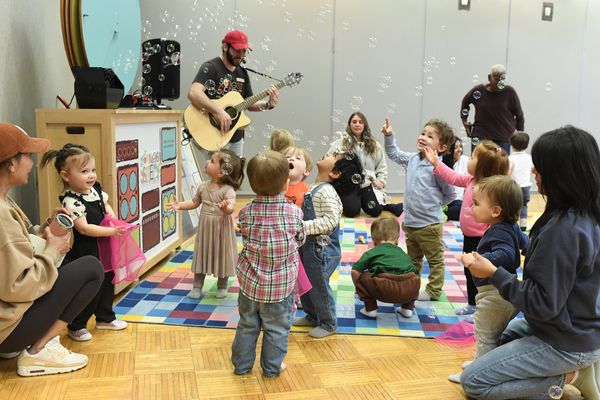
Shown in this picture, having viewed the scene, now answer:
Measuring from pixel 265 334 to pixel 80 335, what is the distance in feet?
3.11

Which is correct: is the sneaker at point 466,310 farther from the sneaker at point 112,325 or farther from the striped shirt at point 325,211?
the sneaker at point 112,325

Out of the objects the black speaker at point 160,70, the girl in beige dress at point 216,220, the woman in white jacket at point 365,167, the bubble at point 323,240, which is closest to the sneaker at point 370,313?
the bubble at point 323,240

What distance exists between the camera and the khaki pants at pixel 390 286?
308 cm

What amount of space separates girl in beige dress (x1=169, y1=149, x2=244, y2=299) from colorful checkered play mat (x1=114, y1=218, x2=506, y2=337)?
161 millimetres

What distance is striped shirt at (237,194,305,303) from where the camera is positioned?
94.2 inches

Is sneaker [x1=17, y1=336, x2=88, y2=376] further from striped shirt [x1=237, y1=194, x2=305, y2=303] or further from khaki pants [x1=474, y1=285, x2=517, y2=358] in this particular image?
khaki pants [x1=474, y1=285, x2=517, y2=358]

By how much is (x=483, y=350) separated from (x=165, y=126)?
2585mm

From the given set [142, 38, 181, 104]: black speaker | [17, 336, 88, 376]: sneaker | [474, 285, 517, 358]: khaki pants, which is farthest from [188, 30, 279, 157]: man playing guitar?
[474, 285, 517, 358]: khaki pants

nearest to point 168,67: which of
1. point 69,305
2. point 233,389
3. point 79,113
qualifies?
point 79,113

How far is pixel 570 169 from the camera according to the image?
2.08 metres

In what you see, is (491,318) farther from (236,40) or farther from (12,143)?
(236,40)

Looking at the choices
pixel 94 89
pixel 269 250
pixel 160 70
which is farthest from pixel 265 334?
pixel 160 70

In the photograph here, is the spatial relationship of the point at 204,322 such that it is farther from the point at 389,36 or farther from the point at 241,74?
the point at 389,36

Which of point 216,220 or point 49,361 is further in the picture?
point 216,220
